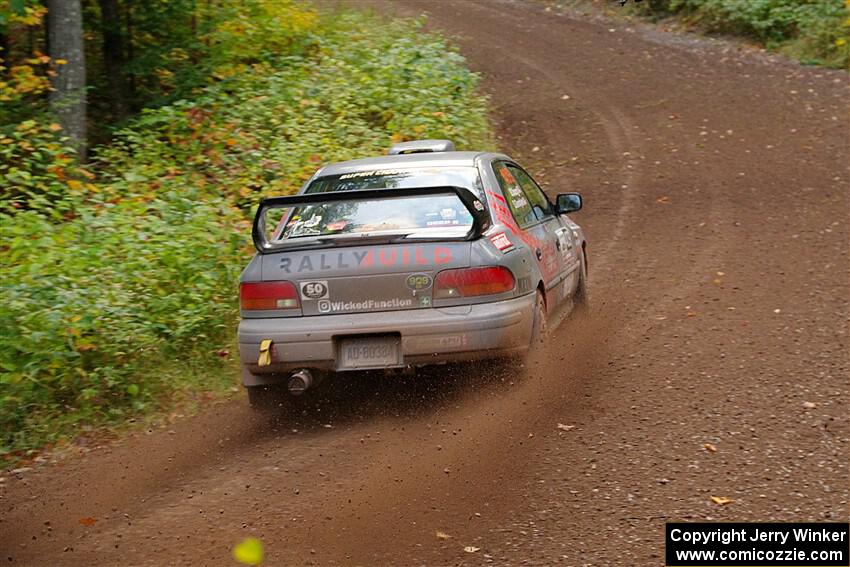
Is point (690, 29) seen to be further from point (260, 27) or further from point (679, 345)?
point (679, 345)

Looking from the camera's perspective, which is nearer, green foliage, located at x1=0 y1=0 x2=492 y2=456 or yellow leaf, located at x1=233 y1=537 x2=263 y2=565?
yellow leaf, located at x1=233 y1=537 x2=263 y2=565

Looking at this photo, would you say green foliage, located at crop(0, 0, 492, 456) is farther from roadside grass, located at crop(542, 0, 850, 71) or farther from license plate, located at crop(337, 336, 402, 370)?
roadside grass, located at crop(542, 0, 850, 71)

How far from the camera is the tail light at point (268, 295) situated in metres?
6.41

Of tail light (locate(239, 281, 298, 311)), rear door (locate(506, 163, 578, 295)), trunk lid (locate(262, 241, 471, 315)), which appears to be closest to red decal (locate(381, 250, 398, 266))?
trunk lid (locate(262, 241, 471, 315))

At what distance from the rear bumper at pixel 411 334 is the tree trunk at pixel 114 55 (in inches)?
381

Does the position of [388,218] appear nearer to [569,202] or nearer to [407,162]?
[407,162]

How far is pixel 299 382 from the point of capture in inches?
248

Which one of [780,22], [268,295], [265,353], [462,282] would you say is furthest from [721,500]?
[780,22]

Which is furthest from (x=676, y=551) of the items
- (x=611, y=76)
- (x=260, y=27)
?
(x=611, y=76)

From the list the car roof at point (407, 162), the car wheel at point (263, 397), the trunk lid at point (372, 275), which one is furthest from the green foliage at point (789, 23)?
the car wheel at point (263, 397)

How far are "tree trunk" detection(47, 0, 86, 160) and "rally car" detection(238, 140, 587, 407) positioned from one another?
6381mm

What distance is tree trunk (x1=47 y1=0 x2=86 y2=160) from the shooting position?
12039 mm

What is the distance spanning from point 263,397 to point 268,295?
729mm

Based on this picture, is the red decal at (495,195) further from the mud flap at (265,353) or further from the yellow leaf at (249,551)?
the yellow leaf at (249,551)
